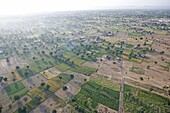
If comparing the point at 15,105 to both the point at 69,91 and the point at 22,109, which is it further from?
the point at 69,91

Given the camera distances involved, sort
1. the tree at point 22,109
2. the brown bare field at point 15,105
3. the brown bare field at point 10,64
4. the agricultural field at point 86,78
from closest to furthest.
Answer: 1. the tree at point 22,109
2. the brown bare field at point 15,105
3. the agricultural field at point 86,78
4. the brown bare field at point 10,64

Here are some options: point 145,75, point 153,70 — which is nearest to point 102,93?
point 145,75

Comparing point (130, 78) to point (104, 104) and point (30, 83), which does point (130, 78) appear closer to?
point (104, 104)

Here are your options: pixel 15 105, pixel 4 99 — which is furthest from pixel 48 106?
pixel 4 99

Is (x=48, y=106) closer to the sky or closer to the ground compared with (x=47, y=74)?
closer to the sky

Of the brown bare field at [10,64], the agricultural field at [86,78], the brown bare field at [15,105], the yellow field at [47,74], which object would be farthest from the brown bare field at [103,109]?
the brown bare field at [10,64]

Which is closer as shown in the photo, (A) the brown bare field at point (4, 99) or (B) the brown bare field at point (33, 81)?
(A) the brown bare field at point (4, 99)

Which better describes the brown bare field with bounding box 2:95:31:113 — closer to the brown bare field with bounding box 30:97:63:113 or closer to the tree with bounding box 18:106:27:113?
the tree with bounding box 18:106:27:113

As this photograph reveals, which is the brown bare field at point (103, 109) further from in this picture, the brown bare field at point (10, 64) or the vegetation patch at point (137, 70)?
the brown bare field at point (10, 64)

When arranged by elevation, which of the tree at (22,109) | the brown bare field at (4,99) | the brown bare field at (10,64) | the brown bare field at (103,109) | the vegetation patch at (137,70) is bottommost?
the vegetation patch at (137,70)

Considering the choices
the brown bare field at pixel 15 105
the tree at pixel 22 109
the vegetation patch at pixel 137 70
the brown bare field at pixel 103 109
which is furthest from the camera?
the vegetation patch at pixel 137 70

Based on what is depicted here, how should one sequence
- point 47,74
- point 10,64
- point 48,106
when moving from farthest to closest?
point 10,64, point 47,74, point 48,106
